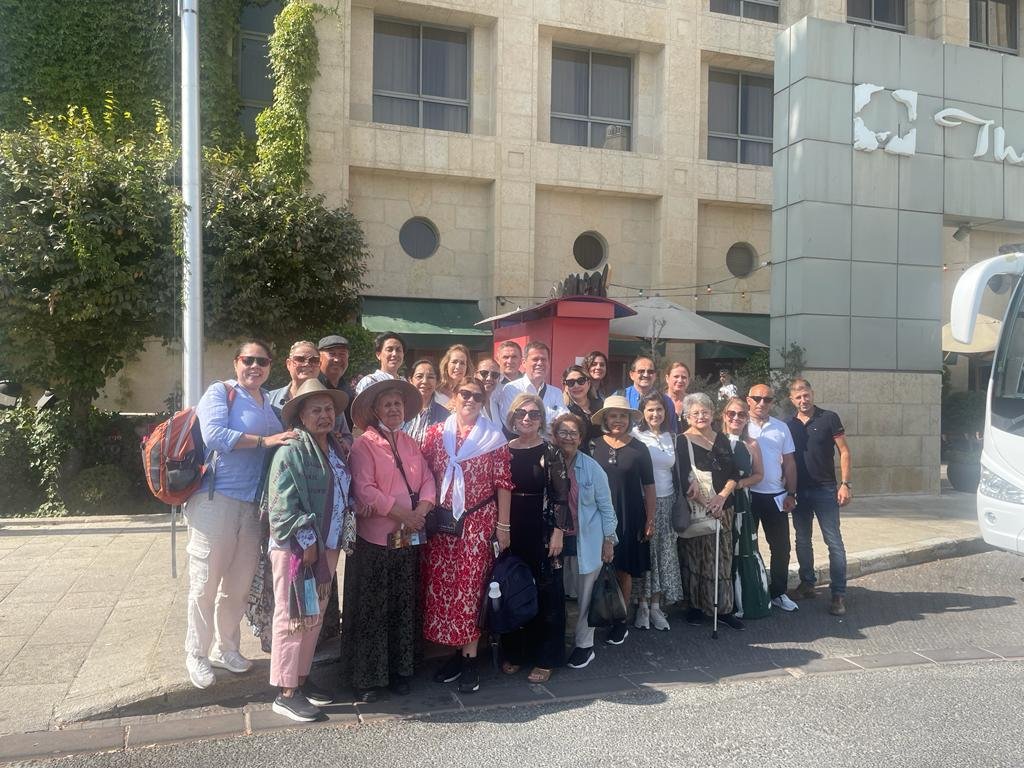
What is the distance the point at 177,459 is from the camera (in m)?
4.63

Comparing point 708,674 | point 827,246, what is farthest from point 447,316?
point 708,674

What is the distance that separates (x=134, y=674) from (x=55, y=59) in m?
14.3

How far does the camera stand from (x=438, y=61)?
1745cm

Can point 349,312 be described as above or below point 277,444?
above

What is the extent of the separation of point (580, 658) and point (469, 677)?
2.63 ft

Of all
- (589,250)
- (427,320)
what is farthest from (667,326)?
(589,250)

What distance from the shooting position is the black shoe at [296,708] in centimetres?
449

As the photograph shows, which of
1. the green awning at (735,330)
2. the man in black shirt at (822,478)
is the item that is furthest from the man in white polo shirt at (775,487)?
the green awning at (735,330)

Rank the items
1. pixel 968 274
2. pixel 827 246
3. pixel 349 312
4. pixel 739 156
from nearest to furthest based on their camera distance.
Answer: pixel 968 274, pixel 827 246, pixel 349 312, pixel 739 156

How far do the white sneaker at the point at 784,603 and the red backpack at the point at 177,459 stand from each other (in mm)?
4571

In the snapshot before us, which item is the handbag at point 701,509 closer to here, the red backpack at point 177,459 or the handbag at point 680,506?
the handbag at point 680,506

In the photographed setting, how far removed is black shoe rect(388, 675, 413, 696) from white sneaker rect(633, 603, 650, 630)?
2.00 meters

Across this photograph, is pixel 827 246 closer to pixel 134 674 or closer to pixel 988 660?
pixel 988 660

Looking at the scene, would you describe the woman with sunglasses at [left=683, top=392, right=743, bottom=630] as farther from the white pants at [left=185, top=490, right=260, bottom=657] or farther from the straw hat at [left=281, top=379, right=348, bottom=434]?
the white pants at [left=185, top=490, right=260, bottom=657]
